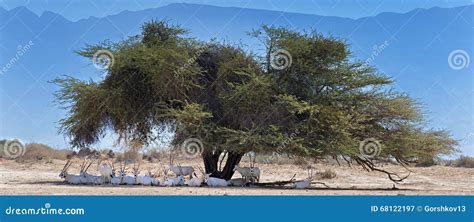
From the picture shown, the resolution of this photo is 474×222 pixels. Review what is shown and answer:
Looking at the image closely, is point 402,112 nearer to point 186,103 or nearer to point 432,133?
point 432,133

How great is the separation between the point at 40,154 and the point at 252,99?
25449 millimetres

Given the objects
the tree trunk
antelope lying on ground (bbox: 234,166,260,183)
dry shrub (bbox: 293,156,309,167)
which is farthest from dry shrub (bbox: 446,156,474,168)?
antelope lying on ground (bbox: 234,166,260,183)

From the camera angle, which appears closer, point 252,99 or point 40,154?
point 252,99

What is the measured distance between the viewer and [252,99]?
2700 centimetres

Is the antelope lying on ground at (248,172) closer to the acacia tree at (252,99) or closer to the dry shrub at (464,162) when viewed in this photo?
the acacia tree at (252,99)

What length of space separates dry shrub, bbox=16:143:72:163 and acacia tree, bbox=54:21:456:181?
1784 cm

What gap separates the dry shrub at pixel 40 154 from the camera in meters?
46.7

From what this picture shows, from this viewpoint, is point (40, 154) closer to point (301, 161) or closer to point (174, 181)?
point (174, 181)

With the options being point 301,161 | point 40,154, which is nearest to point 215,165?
point 301,161

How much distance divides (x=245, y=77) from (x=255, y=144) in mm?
3063

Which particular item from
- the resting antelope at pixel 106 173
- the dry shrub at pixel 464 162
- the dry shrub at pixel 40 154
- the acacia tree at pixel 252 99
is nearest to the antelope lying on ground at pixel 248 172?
the acacia tree at pixel 252 99

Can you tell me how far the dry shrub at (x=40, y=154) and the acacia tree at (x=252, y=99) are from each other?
17842 mm
